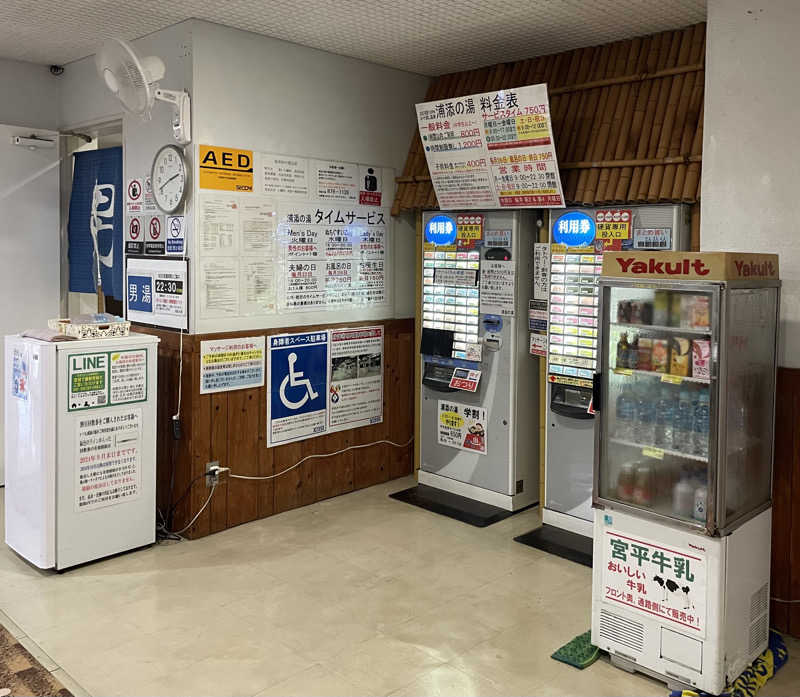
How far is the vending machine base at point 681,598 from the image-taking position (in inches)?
122

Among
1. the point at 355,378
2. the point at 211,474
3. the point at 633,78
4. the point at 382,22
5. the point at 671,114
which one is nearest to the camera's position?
the point at 671,114

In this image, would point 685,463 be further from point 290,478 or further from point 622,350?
point 290,478

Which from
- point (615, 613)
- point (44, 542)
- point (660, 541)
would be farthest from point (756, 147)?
point (44, 542)

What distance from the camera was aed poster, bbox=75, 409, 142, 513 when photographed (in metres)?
4.24

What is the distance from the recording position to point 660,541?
3250 millimetres

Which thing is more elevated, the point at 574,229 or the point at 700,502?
the point at 574,229

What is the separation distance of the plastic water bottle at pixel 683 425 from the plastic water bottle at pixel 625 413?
7.7 inches

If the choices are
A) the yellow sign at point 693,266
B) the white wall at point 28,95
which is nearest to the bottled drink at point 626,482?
the yellow sign at point 693,266

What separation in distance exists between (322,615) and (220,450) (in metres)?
1.45

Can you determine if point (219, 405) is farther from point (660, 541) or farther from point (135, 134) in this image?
point (660, 541)

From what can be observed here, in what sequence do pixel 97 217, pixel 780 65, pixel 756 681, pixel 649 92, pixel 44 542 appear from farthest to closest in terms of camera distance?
pixel 97 217 < pixel 649 92 < pixel 44 542 < pixel 780 65 < pixel 756 681

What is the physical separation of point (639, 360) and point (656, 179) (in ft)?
4.79

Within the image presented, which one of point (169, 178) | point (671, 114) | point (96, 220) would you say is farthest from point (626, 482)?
point (96, 220)

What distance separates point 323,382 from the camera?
541cm
